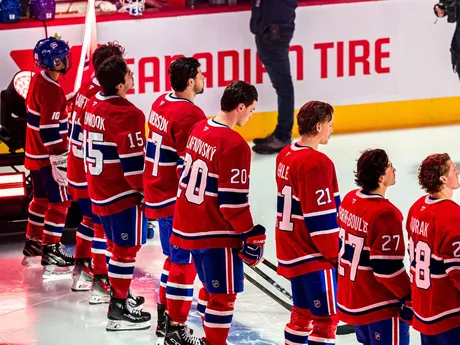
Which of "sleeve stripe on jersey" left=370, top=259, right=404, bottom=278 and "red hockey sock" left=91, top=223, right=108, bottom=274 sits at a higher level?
"sleeve stripe on jersey" left=370, top=259, right=404, bottom=278

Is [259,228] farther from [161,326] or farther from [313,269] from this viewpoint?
[161,326]

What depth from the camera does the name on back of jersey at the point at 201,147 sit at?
5473 mm

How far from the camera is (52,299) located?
7195mm

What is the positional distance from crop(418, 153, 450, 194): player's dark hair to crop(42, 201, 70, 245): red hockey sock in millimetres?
3344

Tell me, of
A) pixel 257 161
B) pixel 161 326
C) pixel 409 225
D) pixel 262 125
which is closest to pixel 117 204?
pixel 161 326

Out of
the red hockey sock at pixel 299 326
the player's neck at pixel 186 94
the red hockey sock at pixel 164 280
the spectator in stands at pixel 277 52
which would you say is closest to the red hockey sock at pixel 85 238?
the red hockey sock at pixel 164 280

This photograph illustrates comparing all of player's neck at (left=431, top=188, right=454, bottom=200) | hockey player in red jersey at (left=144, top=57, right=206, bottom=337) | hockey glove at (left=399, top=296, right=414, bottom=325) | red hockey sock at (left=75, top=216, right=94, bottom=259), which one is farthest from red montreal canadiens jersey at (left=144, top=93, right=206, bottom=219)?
player's neck at (left=431, top=188, right=454, bottom=200)

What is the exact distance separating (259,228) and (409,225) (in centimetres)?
87

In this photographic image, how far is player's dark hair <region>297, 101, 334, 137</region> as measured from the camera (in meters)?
5.36

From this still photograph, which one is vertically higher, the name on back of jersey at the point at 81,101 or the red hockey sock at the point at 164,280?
the name on back of jersey at the point at 81,101

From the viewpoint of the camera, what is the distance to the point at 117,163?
21.0 feet

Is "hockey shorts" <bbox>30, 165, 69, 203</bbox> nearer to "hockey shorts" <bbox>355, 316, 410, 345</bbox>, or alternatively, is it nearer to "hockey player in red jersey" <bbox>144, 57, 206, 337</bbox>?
"hockey player in red jersey" <bbox>144, 57, 206, 337</bbox>

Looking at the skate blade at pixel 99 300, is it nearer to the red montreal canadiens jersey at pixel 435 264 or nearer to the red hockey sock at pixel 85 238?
the red hockey sock at pixel 85 238

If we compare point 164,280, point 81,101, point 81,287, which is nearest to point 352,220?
point 164,280
